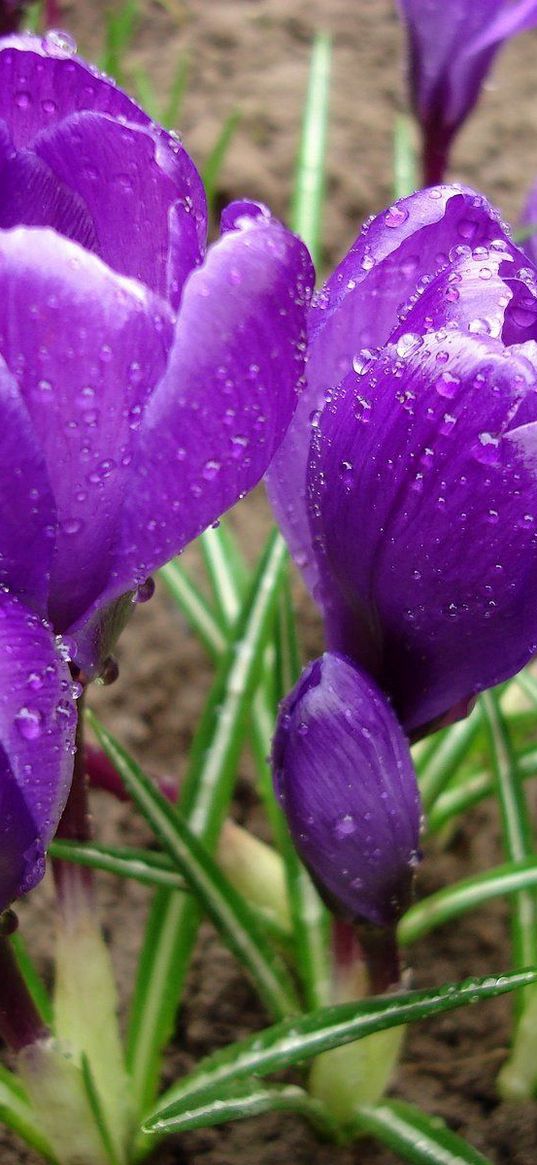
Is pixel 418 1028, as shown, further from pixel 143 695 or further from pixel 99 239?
pixel 99 239

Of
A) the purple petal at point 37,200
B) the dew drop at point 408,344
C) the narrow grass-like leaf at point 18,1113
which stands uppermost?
the purple petal at point 37,200

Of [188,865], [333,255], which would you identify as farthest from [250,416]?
[333,255]

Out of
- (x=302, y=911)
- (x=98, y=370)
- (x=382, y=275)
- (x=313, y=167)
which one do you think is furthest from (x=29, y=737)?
(x=313, y=167)

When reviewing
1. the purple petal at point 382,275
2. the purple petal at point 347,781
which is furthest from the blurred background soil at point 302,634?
the purple petal at point 382,275

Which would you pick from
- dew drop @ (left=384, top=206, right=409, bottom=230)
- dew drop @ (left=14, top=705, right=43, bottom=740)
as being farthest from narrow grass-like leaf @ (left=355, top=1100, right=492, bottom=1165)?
dew drop @ (left=384, top=206, right=409, bottom=230)

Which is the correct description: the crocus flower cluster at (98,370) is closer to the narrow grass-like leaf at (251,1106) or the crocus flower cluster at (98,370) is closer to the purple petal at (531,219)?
the narrow grass-like leaf at (251,1106)
